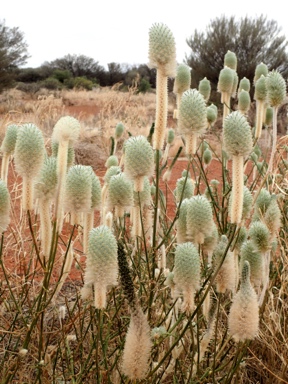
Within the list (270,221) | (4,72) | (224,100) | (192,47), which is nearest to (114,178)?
(270,221)

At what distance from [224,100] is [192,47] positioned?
13244 millimetres

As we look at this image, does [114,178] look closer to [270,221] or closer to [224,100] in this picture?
[270,221]

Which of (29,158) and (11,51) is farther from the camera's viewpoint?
(11,51)

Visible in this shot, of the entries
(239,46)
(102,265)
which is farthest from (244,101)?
(239,46)

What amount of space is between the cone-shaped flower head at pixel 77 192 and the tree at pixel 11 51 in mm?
18544

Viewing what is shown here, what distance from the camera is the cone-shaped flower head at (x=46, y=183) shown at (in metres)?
1.21

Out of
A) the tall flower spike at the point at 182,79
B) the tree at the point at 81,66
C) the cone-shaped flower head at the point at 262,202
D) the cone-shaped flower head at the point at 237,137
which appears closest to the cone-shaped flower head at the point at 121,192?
the cone-shaped flower head at the point at 237,137

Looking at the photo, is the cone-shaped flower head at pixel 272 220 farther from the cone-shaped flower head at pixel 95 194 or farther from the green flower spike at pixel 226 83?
the green flower spike at pixel 226 83

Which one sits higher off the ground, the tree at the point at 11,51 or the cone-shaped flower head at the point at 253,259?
the tree at the point at 11,51

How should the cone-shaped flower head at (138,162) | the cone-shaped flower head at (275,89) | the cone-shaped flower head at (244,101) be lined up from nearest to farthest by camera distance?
the cone-shaped flower head at (138,162) → the cone-shaped flower head at (275,89) → the cone-shaped flower head at (244,101)

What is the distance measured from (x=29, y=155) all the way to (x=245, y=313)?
1.97 feet

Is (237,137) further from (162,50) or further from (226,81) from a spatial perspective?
(226,81)

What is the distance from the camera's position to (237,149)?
1.17 m

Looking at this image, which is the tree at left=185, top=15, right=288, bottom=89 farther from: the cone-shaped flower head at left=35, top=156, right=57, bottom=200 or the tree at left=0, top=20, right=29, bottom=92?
the cone-shaped flower head at left=35, top=156, right=57, bottom=200
